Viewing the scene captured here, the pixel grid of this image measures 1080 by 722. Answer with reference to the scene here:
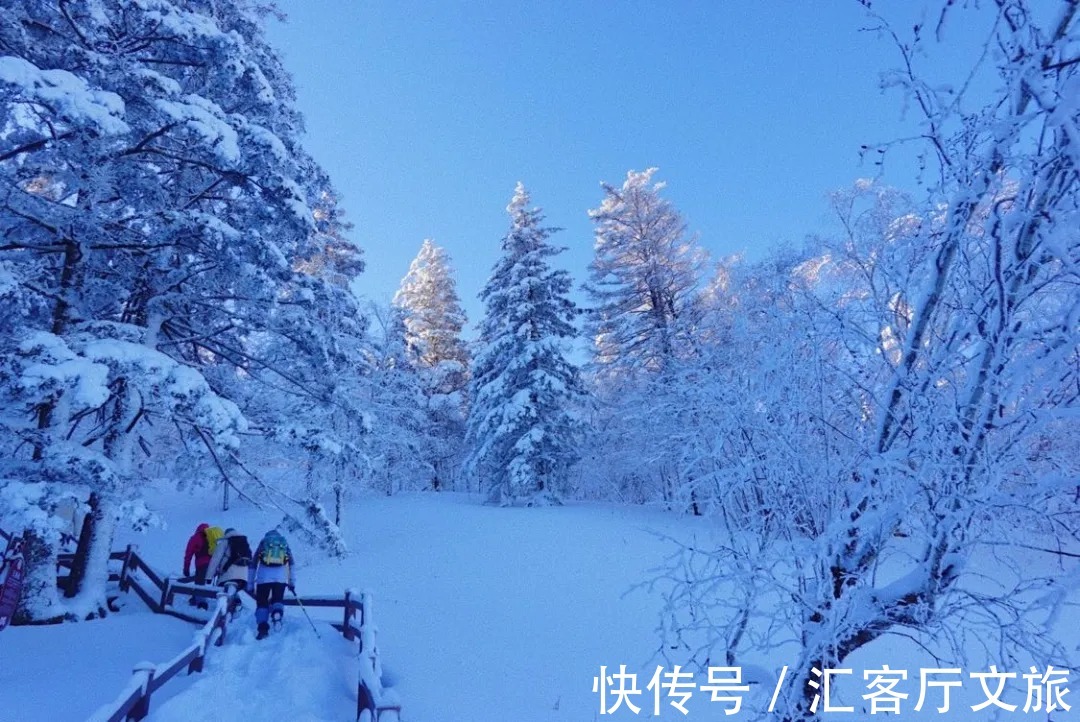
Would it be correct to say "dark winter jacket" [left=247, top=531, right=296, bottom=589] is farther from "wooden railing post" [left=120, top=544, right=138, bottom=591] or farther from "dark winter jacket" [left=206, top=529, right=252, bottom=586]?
"wooden railing post" [left=120, top=544, right=138, bottom=591]

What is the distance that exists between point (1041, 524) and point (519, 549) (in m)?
11.4

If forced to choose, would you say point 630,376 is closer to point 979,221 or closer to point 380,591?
point 380,591

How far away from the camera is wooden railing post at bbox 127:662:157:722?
437 centimetres

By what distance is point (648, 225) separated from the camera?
20422 mm

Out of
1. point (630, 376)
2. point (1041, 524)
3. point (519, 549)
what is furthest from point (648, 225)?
point (1041, 524)

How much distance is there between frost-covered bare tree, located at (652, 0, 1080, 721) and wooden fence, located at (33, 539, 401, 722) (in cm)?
294

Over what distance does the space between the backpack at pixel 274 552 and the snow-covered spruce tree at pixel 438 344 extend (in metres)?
18.9

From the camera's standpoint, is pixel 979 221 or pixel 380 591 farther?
pixel 380 591

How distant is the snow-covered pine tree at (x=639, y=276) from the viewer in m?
19.5

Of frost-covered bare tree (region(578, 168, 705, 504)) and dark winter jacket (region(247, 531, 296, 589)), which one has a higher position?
frost-covered bare tree (region(578, 168, 705, 504))

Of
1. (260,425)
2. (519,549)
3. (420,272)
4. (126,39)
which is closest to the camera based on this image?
(126,39)

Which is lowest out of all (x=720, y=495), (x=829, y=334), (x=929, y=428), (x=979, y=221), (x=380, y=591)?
(x=380, y=591)

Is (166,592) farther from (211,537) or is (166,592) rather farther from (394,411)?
(394,411)

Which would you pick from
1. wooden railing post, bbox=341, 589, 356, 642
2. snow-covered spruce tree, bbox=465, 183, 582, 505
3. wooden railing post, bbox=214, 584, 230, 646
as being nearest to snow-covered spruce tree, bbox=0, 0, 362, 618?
wooden railing post, bbox=214, 584, 230, 646
